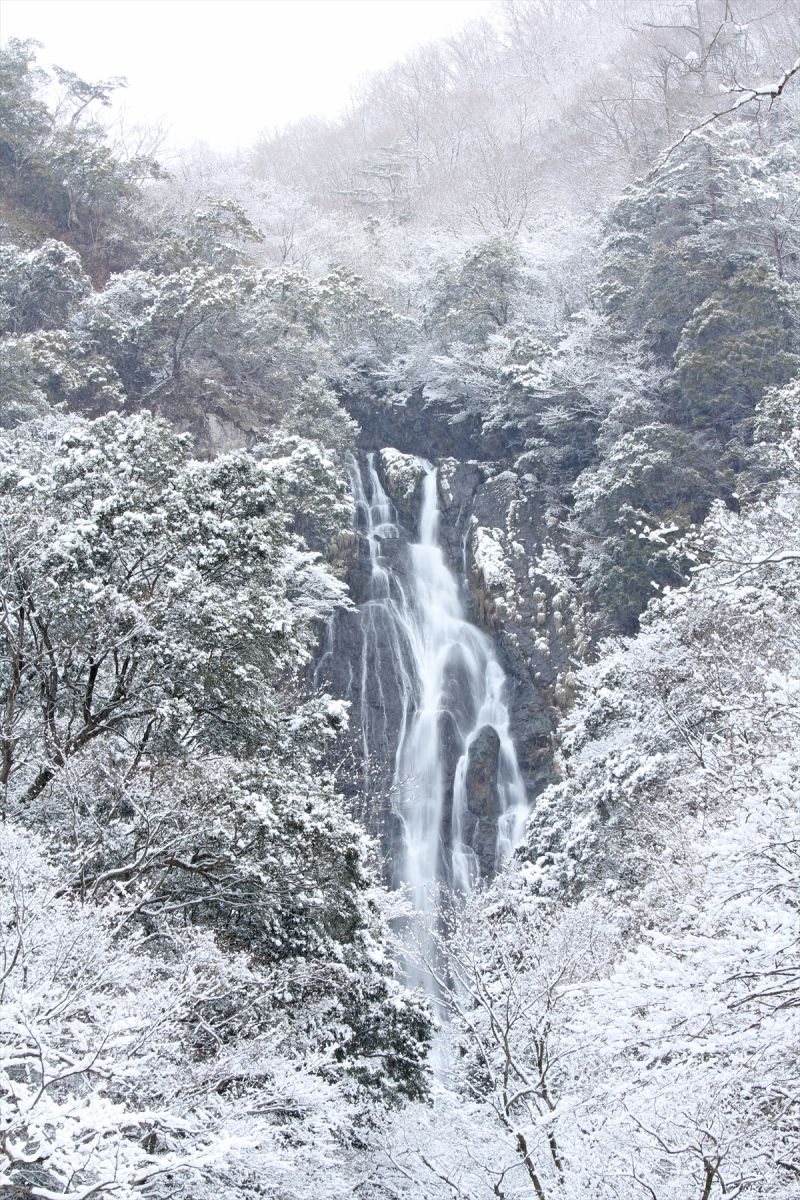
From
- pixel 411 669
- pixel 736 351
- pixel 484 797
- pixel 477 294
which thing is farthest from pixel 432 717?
pixel 477 294

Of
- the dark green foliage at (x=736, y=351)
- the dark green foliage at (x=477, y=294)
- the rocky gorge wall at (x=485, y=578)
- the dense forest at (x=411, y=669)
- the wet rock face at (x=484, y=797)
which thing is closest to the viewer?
the dense forest at (x=411, y=669)

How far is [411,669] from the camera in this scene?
21094mm

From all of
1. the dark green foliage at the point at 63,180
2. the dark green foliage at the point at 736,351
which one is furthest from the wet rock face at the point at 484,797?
the dark green foliage at the point at 63,180

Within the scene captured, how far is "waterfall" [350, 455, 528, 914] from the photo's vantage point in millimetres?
18594

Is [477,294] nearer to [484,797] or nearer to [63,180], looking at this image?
[63,180]

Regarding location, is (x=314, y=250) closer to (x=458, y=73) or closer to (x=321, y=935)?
(x=458, y=73)

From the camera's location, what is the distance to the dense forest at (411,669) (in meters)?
5.45

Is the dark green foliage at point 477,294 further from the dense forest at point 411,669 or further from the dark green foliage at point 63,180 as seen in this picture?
the dark green foliage at point 63,180

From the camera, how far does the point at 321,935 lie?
9398 mm

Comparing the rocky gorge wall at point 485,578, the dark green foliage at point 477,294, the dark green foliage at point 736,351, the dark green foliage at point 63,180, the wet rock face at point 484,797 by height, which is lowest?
the wet rock face at point 484,797

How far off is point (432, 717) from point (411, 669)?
1.36 m

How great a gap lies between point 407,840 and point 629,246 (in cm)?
1775

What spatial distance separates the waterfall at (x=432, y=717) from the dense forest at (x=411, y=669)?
87 millimetres

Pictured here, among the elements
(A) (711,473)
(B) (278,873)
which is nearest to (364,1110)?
(B) (278,873)
